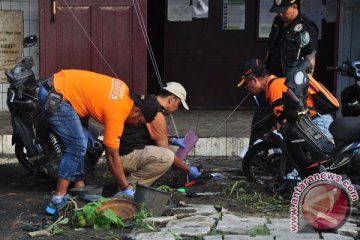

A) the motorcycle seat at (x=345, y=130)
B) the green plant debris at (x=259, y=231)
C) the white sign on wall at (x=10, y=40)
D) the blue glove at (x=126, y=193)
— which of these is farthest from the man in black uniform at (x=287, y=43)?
the white sign on wall at (x=10, y=40)

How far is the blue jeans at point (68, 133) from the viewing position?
6.09 metres

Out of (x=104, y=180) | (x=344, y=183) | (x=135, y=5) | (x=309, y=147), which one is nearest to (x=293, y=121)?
(x=309, y=147)

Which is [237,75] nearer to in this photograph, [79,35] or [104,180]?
[79,35]

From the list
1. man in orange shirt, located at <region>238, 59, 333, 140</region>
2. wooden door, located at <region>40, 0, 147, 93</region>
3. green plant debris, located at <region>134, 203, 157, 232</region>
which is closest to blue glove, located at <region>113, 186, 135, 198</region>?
green plant debris, located at <region>134, 203, 157, 232</region>

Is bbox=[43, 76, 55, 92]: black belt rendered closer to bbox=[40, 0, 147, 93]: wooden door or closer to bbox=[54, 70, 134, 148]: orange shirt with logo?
bbox=[54, 70, 134, 148]: orange shirt with logo

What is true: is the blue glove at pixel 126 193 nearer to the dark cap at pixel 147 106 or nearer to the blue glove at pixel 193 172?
the dark cap at pixel 147 106

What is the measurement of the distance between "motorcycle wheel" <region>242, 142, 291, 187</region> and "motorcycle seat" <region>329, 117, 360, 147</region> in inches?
36.2

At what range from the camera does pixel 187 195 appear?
6.65m

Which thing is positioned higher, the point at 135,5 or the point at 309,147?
the point at 135,5

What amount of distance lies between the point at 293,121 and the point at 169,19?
470 centimetres

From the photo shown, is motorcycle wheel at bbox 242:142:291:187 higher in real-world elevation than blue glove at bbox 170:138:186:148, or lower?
lower

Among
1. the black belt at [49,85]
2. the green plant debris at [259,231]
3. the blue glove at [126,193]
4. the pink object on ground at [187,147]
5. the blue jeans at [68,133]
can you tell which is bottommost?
the green plant debris at [259,231]

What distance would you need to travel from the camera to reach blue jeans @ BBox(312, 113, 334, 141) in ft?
21.4

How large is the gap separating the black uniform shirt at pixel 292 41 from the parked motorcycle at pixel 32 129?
6.56 ft
